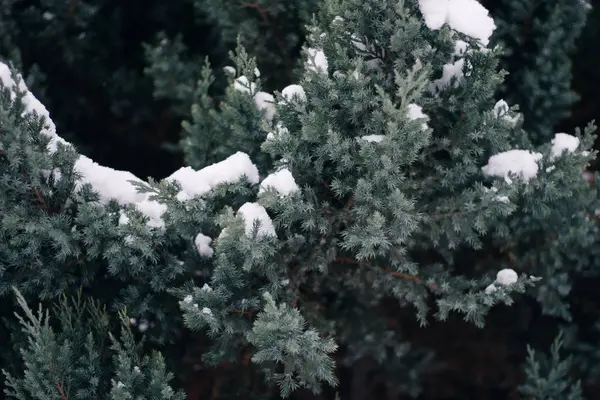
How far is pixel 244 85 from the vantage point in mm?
4488

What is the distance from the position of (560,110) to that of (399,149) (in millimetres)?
2746

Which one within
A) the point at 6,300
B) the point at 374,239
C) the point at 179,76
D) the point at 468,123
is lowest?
the point at 6,300

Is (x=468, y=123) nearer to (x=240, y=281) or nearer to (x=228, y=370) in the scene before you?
(x=240, y=281)

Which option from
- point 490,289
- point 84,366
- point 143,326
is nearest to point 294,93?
point 490,289

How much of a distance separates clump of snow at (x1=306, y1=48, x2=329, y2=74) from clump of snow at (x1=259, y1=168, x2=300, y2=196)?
65cm

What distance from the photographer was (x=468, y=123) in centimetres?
400

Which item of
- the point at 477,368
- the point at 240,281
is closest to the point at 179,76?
the point at 240,281

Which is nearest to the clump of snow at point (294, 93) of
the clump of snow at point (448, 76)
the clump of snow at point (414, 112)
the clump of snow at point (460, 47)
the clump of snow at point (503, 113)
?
the clump of snow at point (414, 112)

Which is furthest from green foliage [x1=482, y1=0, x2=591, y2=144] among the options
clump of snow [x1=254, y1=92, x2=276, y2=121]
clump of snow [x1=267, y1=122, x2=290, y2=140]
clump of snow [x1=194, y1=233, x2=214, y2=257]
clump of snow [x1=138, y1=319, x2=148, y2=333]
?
clump of snow [x1=138, y1=319, x2=148, y2=333]

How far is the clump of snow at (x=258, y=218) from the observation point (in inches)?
151

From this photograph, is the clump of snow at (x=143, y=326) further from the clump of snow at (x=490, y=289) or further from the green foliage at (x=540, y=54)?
the green foliage at (x=540, y=54)

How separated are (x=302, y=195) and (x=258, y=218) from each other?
363 millimetres

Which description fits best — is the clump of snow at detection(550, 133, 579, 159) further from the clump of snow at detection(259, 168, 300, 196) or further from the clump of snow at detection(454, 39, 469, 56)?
the clump of snow at detection(259, 168, 300, 196)

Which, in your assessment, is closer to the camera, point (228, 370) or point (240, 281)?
Result: point (240, 281)
